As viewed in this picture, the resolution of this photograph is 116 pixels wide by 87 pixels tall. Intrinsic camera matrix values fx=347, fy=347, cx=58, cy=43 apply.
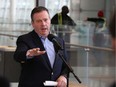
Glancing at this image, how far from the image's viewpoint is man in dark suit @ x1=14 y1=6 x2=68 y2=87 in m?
2.18

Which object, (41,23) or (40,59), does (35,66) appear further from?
(41,23)

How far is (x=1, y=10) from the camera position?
34.1 feet

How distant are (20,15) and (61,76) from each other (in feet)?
26.2

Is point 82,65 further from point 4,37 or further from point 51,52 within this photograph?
point 51,52

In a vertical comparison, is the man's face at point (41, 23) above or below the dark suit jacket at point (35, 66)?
above

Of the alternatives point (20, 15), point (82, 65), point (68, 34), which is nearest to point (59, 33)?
point (68, 34)

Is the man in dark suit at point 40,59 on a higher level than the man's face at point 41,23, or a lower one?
lower

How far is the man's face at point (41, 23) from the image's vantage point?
2.20m

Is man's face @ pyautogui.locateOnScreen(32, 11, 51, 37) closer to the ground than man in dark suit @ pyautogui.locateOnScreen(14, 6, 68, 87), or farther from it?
farther from it

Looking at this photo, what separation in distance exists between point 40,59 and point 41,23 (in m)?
0.23

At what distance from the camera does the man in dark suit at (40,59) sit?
7.14 feet

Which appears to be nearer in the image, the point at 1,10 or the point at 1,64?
the point at 1,64

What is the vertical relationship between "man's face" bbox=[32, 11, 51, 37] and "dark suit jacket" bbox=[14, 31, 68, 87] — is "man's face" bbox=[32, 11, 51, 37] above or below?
above

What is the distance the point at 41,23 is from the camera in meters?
2.22
